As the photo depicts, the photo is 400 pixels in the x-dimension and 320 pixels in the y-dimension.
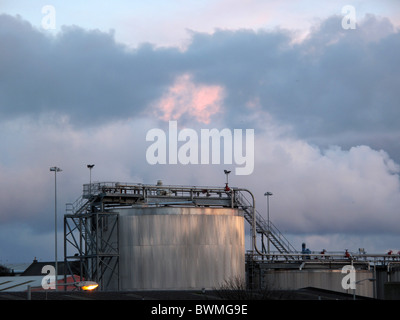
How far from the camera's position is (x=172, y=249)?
81.8 metres

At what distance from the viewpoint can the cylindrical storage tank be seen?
81.2m

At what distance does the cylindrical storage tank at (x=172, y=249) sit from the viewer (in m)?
81.2

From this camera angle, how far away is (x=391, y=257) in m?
97.6

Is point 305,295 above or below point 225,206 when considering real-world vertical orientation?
below

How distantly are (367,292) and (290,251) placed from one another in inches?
406

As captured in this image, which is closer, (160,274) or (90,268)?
(160,274)

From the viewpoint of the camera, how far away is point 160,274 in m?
81.1

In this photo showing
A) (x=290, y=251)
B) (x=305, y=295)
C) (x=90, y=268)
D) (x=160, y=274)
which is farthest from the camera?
(x=290, y=251)
